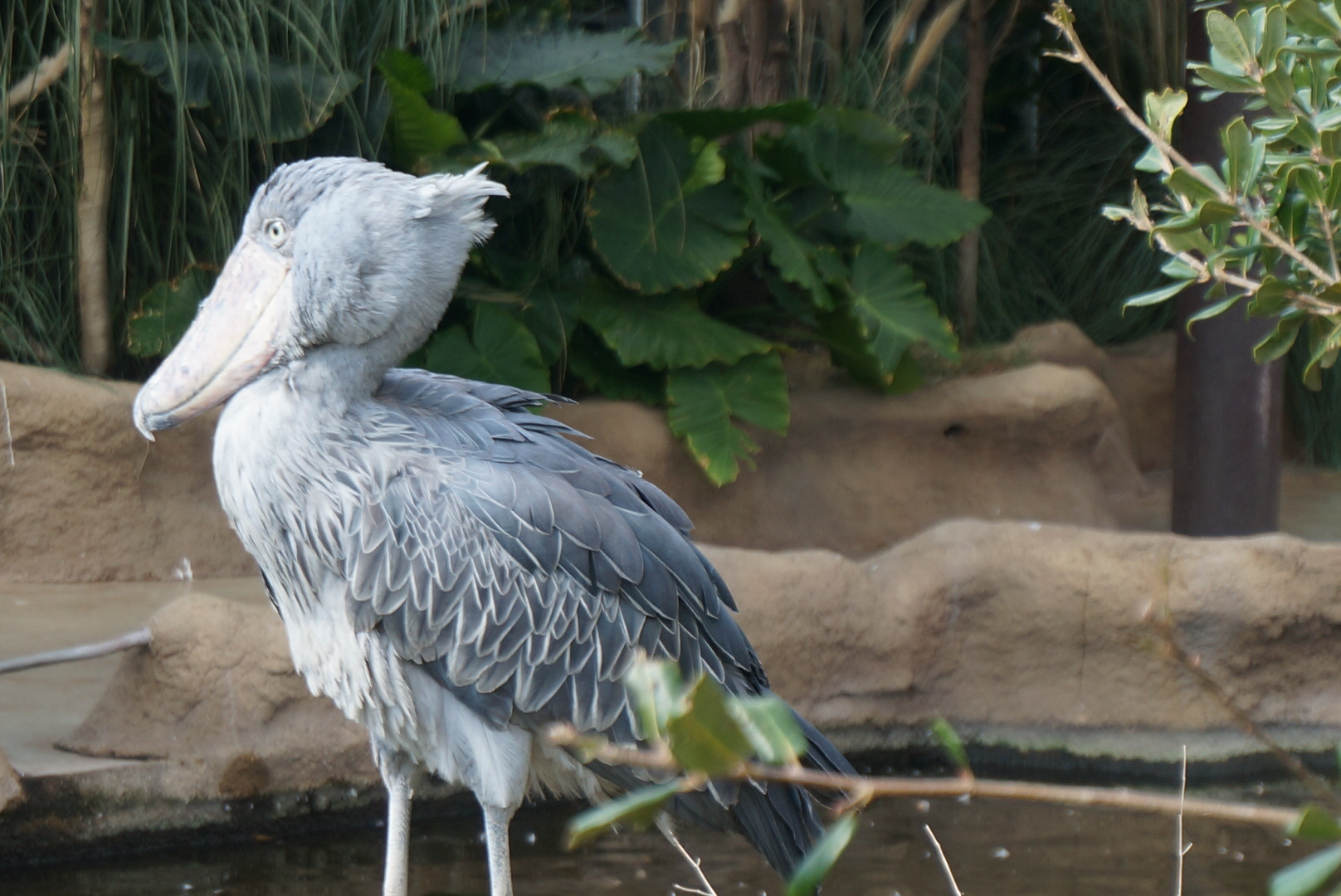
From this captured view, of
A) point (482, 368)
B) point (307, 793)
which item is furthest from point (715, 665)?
point (482, 368)

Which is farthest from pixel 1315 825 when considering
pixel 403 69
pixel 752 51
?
pixel 752 51

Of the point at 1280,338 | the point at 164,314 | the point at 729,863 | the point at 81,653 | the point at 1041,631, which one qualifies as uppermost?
the point at 1280,338

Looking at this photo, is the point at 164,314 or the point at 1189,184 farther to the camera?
the point at 164,314

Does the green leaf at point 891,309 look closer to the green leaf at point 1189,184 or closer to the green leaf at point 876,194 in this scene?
the green leaf at point 876,194

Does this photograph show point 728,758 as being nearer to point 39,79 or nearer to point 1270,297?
point 1270,297

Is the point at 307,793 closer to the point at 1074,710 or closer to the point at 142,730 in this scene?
the point at 142,730

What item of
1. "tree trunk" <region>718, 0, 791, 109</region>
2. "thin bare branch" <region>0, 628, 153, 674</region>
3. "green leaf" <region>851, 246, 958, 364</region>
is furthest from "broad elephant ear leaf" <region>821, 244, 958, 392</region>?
"thin bare branch" <region>0, 628, 153, 674</region>

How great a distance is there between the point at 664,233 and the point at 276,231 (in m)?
2.98

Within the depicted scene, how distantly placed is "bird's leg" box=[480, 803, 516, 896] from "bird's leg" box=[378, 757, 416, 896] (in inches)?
6.5

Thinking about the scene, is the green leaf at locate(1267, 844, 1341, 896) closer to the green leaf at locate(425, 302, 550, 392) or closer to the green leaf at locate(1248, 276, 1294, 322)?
the green leaf at locate(1248, 276, 1294, 322)

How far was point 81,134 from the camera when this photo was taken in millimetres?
4719

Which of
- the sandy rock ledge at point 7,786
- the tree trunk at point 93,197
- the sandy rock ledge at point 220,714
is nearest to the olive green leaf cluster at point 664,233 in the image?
the tree trunk at point 93,197

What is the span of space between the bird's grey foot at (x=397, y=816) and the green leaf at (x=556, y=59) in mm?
2926

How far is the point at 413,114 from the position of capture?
4.66 m
